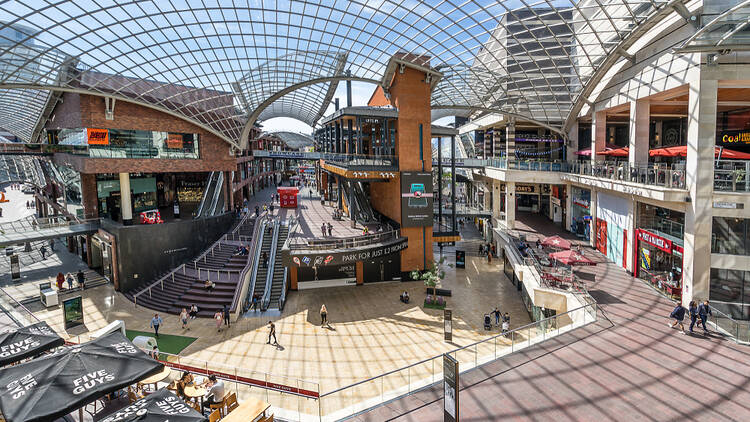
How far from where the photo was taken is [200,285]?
94.1 feet

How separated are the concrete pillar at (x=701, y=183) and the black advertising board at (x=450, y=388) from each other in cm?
1670

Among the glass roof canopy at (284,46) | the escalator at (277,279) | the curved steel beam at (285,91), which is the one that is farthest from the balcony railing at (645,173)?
the escalator at (277,279)

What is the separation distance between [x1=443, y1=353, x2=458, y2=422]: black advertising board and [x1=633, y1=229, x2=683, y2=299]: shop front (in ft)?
58.3

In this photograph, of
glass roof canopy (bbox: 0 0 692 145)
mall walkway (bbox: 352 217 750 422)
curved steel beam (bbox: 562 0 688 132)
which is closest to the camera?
mall walkway (bbox: 352 217 750 422)

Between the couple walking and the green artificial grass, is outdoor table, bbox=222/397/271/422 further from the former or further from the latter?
the couple walking

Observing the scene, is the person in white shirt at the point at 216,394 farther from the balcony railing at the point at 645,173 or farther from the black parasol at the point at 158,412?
the balcony railing at the point at 645,173

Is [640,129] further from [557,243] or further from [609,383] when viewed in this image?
[609,383]

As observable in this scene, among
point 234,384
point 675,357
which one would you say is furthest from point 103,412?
point 675,357

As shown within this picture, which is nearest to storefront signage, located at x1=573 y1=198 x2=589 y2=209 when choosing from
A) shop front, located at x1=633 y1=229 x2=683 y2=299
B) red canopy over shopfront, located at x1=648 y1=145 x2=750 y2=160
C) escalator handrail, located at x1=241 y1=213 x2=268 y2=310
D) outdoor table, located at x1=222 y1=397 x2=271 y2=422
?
shop front, located at x1=633 y1=229 x2=683 y2=299

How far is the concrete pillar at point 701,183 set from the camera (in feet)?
59.4

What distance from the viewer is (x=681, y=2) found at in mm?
19094

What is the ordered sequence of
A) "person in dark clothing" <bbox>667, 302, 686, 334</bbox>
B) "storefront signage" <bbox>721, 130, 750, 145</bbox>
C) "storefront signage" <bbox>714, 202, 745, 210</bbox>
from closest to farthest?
"person in dark clothing" <bbox>667, 302, 686, 334</bbox>
"storefront signage" <bbox>714, 202, 745, 210</bbox>
"storefront signage" <bbox>721, 130, 750, 145</bbox>

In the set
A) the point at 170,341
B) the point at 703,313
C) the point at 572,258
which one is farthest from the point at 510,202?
the point at 170,341

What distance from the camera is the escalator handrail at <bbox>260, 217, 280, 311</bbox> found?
27422mm
